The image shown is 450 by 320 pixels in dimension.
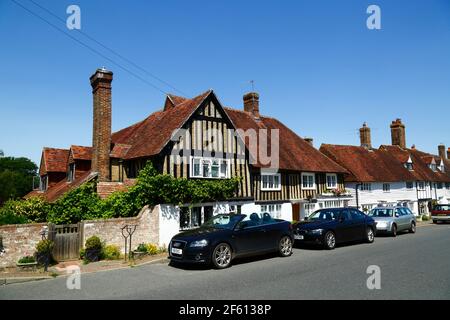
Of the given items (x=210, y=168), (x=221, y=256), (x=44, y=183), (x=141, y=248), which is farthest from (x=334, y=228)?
(x=44, y=183)

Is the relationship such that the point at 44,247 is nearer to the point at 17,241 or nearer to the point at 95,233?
the point at 17,241

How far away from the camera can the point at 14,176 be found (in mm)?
56812

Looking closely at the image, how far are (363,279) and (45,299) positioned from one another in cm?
709

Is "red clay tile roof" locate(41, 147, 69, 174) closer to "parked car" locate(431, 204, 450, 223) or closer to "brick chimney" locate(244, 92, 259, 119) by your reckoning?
"brick chimney" locate(244, 92, 259, 119)

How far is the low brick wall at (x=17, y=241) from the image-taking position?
11.0 meters

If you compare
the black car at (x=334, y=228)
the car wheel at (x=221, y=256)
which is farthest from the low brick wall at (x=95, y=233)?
the black car at (x=334, y=228)

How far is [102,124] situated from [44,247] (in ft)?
24.2

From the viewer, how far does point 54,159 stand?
77.7ft

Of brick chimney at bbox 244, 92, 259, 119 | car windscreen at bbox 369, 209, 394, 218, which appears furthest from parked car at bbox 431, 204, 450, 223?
brick chimney at bbox 244, 92, 259, 119

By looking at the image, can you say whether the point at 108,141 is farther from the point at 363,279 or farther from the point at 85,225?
the point at 363,279

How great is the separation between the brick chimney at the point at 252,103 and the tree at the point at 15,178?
26555mm

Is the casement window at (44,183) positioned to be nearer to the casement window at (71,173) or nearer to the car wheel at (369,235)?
the casement window at (71,173)

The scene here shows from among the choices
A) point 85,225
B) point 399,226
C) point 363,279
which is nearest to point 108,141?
point 85,225

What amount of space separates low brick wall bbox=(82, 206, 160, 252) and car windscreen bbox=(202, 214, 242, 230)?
3568mm
